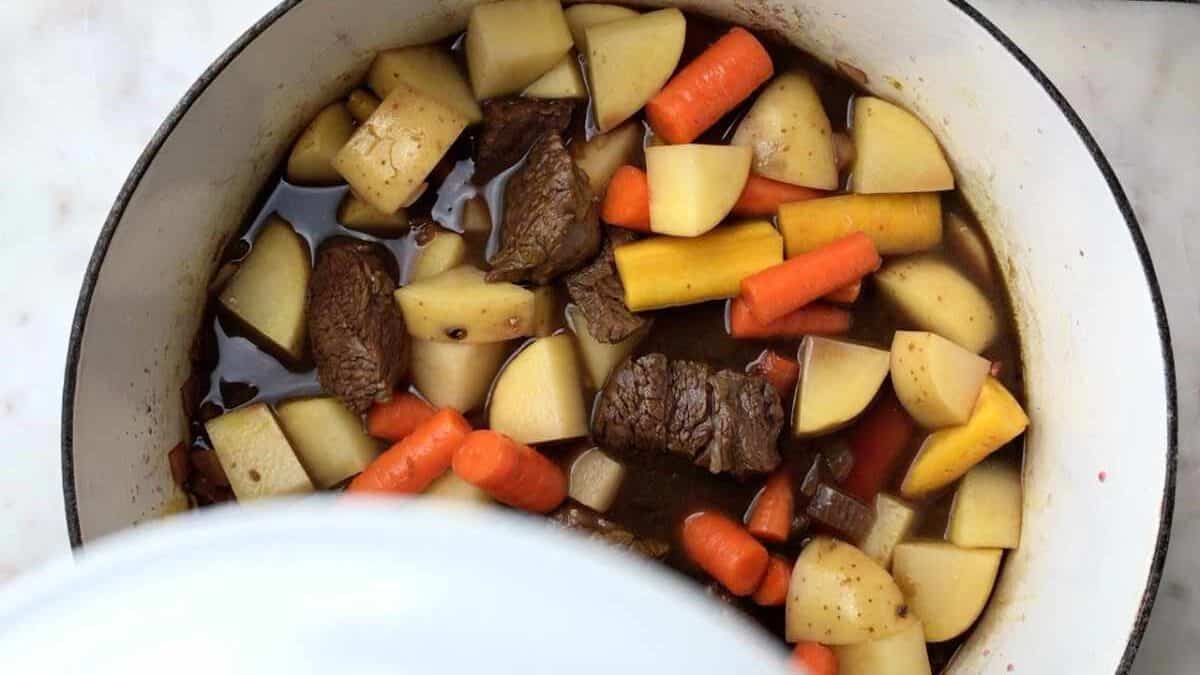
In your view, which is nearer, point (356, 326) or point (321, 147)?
point (356, 326)

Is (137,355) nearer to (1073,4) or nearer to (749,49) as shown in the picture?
(749,49)

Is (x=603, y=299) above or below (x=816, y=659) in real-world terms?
above

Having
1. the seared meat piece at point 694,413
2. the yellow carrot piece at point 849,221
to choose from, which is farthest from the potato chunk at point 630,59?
the seared meat piece at point 694,413

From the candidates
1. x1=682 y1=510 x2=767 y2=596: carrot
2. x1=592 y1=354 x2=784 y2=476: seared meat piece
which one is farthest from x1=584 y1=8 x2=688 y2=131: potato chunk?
x1=682 y1=510 x2=767 y2=596: carrot

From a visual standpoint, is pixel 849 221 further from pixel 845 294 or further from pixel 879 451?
pixel 879 451

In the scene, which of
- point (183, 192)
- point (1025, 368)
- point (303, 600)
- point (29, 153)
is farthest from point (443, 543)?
point (29, 153)

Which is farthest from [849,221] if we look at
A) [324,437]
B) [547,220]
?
[324,437]

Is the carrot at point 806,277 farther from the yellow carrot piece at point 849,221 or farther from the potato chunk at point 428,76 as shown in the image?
the potato chunk at point 428,76
